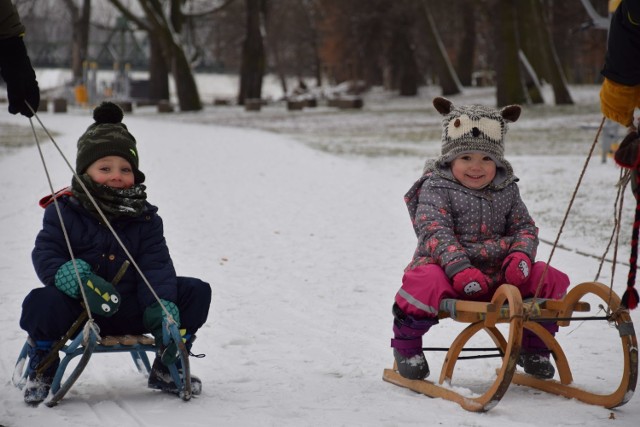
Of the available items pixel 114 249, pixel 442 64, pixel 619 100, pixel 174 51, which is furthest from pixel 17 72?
pixel 442 64

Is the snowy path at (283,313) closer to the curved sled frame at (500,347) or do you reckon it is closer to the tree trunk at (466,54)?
the curved sled frame at (500,347)

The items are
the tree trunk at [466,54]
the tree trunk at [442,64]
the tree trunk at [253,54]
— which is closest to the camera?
the tree trunk at [442,64]

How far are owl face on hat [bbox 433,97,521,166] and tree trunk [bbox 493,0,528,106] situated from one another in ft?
88.2

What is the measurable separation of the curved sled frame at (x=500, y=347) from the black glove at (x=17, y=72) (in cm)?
194

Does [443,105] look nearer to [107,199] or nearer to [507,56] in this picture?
[107,199]

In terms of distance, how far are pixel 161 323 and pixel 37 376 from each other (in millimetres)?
543

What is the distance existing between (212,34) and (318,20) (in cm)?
723

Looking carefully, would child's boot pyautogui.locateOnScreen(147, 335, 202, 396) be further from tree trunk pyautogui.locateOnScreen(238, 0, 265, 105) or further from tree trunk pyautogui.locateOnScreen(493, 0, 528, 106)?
tree trunk pyautogui.locateOnScreen(238, 0, 265, 105)

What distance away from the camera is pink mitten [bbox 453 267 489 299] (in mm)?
4492

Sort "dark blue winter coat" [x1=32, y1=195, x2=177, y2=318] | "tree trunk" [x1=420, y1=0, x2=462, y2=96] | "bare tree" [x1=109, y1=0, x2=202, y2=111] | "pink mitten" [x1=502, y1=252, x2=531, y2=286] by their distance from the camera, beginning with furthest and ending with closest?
"tree trunk" [x1=420, y1=0, x2=462, y2=96]
"bare tree" [x1=109, y1=0, x2=202, y2=111]
"pink mitten" [x1=502, y1=252, x2=531, y2=286]
"dark blue winter coat" [x1=32, y1=195, x2=177, y2=318]

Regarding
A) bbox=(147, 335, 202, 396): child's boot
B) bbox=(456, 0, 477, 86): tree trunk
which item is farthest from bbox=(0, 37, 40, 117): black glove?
bbox=(456, 0, 477, 86): tree trunk

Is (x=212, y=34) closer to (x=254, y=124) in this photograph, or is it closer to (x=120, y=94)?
(x=120, y=94)

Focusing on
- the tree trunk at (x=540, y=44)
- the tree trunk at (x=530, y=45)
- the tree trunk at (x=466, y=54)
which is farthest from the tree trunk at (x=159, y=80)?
the tree trunk at (x=540, y=44)

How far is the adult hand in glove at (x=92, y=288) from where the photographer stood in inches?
167
